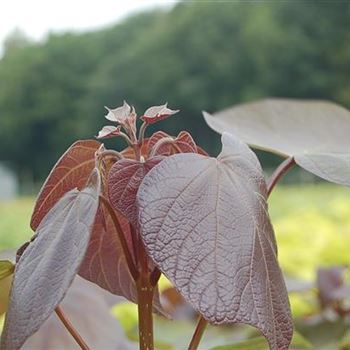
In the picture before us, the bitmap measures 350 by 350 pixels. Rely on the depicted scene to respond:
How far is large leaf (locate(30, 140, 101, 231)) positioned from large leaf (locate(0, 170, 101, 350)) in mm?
37

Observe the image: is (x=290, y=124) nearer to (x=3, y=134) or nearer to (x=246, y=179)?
(x=246, y=179)

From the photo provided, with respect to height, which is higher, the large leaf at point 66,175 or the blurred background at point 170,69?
the large leaf at point 66,175

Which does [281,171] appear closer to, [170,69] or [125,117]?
[125,117]

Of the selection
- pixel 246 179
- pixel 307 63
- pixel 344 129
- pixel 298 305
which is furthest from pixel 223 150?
pixel 307 63

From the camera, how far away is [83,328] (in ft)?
1.39

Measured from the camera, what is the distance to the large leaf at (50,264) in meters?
0.22

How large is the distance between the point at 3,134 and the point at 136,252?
1580 cm

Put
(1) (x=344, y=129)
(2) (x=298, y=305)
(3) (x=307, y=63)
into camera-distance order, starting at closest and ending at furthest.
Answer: (1) (x=344, y=129)
(2) (x=298, y=305)
(3) (x=307, y=63)

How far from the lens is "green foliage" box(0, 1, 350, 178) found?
15070mm

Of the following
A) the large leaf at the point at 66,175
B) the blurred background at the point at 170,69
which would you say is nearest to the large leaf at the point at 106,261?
the large leaf at the point at 66,175

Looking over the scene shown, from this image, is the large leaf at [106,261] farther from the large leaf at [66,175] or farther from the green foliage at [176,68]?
the green foliage at [176,68]

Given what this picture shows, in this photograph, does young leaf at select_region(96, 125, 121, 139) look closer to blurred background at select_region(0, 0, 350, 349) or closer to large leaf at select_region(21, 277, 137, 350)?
large leaf at select_region(21, 277, 137, 350)

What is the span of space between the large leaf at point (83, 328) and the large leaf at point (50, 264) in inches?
6.0

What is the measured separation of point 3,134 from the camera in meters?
15.7
